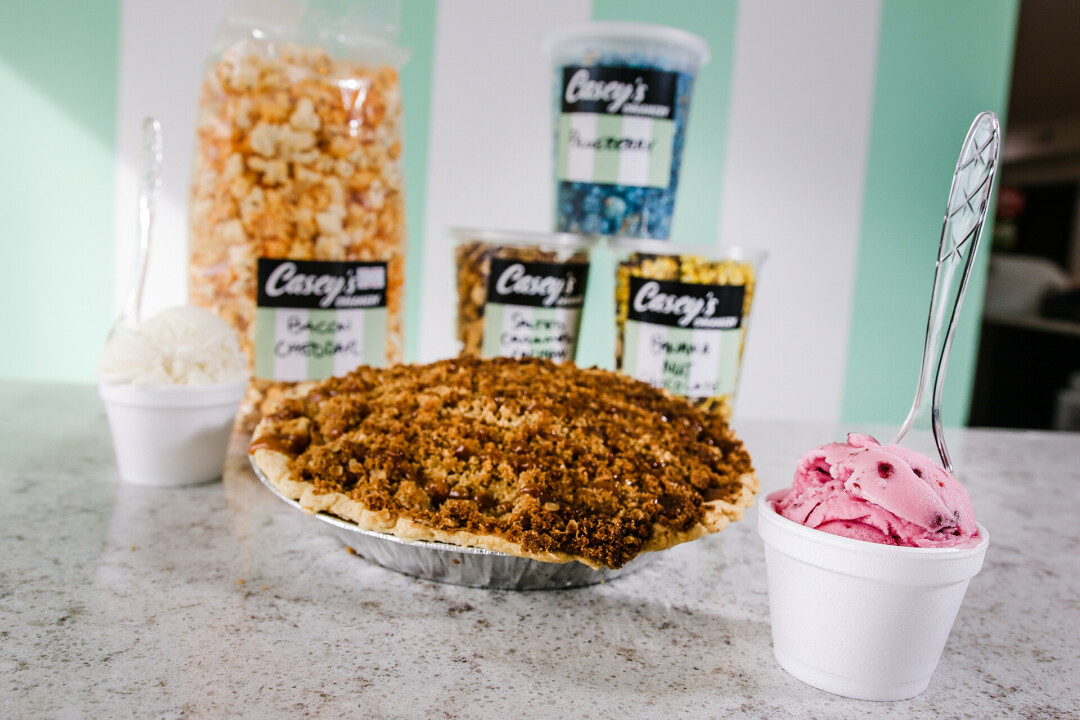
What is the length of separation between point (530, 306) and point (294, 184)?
0.33 m

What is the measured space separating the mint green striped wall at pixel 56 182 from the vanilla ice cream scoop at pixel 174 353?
1.49m

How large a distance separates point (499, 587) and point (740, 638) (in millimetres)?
192

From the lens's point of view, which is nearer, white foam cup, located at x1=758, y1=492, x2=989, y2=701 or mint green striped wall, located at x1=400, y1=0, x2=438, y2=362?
white foam cup, located at x1=758, y1=492, x2=989, y2=701

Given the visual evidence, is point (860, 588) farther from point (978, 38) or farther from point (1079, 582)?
point (978, 38)

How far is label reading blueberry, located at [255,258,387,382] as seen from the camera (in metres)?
1.02

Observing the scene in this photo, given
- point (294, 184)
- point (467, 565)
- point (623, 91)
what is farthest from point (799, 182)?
point (467, 565)

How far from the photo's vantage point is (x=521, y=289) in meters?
1.01

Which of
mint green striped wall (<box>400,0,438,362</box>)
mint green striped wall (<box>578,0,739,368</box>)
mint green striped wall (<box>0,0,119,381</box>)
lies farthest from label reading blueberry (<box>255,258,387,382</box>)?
mint green striped wall (<box>0,0,119,381</box>)

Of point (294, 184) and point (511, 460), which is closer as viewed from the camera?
point (511, 460)

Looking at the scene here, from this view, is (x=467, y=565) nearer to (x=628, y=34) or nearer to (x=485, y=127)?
(x=628, y=34)

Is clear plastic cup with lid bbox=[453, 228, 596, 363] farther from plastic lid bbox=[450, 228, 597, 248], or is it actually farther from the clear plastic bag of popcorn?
the clear plastic bag of popcorn

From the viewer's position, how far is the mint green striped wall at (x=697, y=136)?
2.14 metres

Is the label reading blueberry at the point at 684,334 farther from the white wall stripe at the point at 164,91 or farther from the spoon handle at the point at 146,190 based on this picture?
the white wall stripe at the point at 164,91

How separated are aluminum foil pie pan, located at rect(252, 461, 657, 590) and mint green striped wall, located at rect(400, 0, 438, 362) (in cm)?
143
